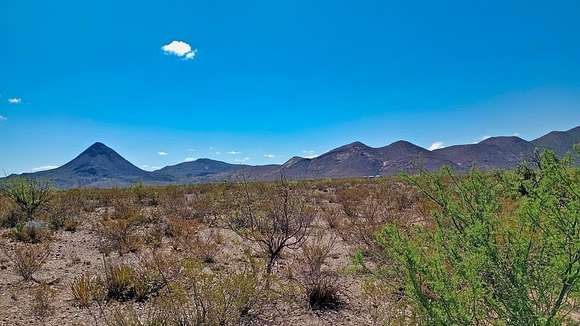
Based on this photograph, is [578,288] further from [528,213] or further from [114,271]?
[114,271]

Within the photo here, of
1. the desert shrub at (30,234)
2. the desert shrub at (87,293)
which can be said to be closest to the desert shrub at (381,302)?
the desert shrub at (87,293)

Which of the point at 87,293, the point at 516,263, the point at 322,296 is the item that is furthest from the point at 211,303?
the point at 516,263

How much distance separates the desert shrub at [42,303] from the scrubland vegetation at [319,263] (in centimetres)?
3

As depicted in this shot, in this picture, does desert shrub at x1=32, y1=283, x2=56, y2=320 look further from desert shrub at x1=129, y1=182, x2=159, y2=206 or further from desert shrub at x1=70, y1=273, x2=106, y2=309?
desert shrub at x1=129, y1=182, x2=159, y2=206

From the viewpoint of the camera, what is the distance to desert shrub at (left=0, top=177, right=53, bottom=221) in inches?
553

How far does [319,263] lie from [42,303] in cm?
433

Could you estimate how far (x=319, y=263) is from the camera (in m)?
7.29

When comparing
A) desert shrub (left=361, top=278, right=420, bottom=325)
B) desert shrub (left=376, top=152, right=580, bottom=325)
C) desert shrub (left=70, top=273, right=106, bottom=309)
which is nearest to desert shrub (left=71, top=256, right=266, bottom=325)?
desert shrub (left=70, top=273, right=106, bottom=309)

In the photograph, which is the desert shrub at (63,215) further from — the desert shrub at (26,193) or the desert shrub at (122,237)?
the desert shrub at (122,237)

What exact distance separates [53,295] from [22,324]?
89 centimetres

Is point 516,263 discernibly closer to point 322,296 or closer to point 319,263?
point 322,296

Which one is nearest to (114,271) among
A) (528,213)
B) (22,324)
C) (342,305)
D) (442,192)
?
(22,324)

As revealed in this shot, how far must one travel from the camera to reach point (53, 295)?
6.28 meters

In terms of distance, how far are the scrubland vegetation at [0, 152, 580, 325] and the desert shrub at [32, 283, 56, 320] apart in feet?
0.11
